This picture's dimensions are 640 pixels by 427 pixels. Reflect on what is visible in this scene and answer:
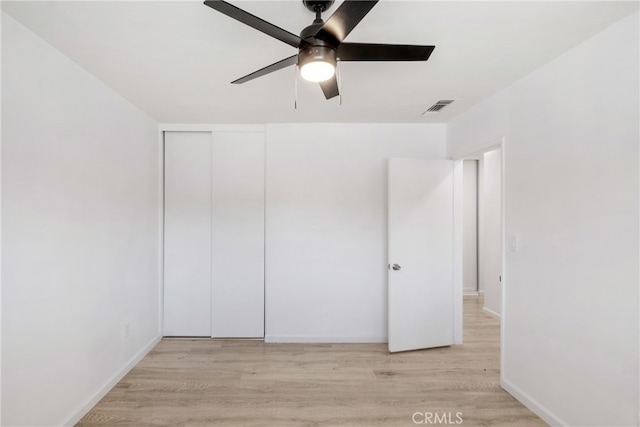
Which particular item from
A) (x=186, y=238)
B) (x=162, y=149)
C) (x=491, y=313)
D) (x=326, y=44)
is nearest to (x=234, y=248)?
(x=186, y=238)

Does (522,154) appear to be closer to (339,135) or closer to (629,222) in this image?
(629,222)

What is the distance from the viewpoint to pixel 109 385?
247 cm

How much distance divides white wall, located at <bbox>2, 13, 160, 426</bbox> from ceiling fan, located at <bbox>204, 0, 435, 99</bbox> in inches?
56.7

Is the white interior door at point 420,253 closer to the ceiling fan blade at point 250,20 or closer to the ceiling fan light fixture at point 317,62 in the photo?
the ceiling fan light fixture at point 317,62

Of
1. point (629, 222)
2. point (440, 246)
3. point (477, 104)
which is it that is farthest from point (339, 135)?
point (629, 222)

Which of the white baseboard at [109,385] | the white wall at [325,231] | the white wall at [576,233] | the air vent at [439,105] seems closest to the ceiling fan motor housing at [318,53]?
the white wall at [576,233]

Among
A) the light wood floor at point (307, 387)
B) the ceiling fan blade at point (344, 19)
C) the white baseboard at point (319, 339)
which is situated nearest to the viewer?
the ceiling fan blade at point (344, 19)

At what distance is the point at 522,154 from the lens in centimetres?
228

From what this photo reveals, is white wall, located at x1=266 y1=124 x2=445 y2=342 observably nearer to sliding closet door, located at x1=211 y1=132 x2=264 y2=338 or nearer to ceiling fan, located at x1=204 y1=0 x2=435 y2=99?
sliding closet door, located at x1=211 y1=132 x2=264 y2=338

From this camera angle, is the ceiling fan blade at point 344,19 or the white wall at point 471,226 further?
the white wall at point 471,226

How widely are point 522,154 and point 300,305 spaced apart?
101 inches

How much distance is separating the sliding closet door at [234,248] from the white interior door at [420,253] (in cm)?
150

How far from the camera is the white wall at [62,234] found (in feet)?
5.36

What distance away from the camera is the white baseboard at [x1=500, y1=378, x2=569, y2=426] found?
2023 millimetres
